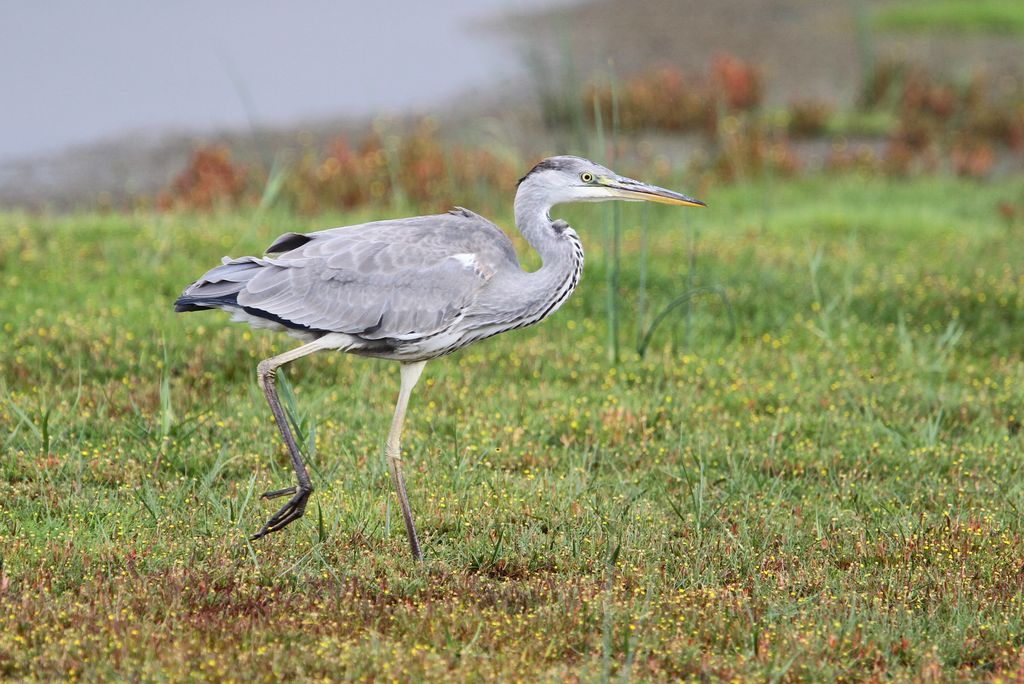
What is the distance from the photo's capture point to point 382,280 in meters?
6.49

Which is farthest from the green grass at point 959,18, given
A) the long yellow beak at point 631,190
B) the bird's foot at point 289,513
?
the bird's foot at point 289,513

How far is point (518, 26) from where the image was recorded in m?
25.9

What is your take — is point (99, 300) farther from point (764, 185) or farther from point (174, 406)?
point (764, 185)

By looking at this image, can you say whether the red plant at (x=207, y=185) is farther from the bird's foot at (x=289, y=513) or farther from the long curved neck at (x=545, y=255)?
the bird's foot at (x=289, y=513)

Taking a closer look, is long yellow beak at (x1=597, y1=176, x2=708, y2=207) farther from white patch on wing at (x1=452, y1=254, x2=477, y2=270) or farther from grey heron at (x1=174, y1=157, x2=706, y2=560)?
white patch on wing at (x1=452, y1=254, x2=477, y2=270)

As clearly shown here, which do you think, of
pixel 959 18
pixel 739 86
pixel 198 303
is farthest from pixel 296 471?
pixel 959 18

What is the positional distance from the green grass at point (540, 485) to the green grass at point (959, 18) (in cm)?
1560

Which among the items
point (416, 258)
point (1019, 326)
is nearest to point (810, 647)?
point (416, 258)

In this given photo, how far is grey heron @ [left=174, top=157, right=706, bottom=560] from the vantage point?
6.42 m

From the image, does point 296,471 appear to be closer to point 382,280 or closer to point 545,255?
point 382,280

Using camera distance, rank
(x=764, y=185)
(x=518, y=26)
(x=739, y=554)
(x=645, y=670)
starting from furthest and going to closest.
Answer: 1. (x=518, y=26)
2. (x=764, y=185)
3. (x=739, y=554)
4. (x=645, y=670)

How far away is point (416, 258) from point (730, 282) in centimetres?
511

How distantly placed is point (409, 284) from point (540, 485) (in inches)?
55.2

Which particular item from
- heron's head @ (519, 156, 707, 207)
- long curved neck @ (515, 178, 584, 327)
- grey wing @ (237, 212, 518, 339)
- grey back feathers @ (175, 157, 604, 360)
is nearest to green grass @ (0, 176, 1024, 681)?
grey back feathers @ (175, 157, 604, 360)
